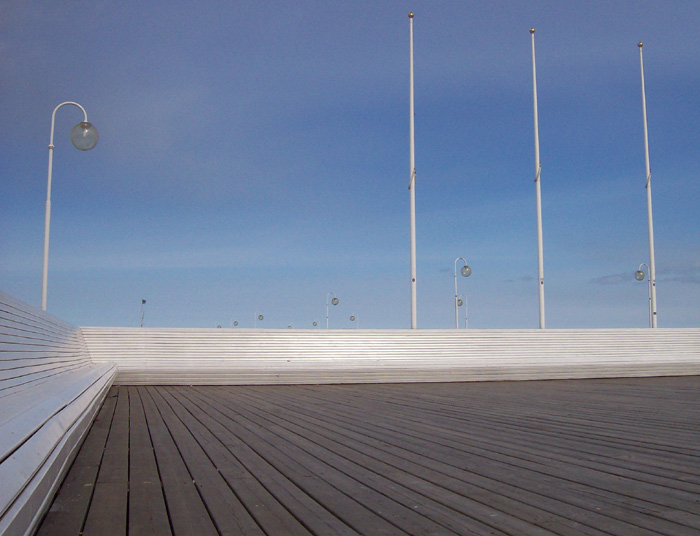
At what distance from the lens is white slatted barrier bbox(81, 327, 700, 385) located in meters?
13.6

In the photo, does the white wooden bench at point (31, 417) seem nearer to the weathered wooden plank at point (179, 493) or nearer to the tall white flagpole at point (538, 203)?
the weathered wooden plank at point (179, 493)

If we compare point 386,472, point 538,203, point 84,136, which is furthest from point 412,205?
point 386,472

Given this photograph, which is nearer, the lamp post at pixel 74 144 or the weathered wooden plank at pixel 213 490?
the weathered wooden plank at pixel 213 490

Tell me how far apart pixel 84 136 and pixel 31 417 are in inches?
364

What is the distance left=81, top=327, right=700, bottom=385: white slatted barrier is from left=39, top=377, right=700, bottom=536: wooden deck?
5.24 metres

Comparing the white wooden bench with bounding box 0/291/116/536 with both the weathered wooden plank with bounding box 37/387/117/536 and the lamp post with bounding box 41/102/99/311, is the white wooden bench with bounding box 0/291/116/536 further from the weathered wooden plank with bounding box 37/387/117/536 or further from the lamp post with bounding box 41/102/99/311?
the lamp post with bounding box 41/102/99/311

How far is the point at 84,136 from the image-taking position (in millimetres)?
11305

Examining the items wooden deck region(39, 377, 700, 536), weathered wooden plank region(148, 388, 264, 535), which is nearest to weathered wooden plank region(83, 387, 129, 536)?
wooden deck region(39, 377, 700, 536)

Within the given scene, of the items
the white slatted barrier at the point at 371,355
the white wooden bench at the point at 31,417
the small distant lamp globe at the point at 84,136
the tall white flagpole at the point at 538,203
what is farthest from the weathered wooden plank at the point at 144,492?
the tall white flagpole at the point at 538,203

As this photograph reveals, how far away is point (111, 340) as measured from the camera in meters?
14.9

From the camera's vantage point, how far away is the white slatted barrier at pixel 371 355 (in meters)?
13.6

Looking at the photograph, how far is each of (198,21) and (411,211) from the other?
9416 mm

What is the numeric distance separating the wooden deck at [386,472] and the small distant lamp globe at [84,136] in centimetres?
534

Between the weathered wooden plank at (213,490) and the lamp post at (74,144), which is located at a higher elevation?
the lamp post at (74,144)
